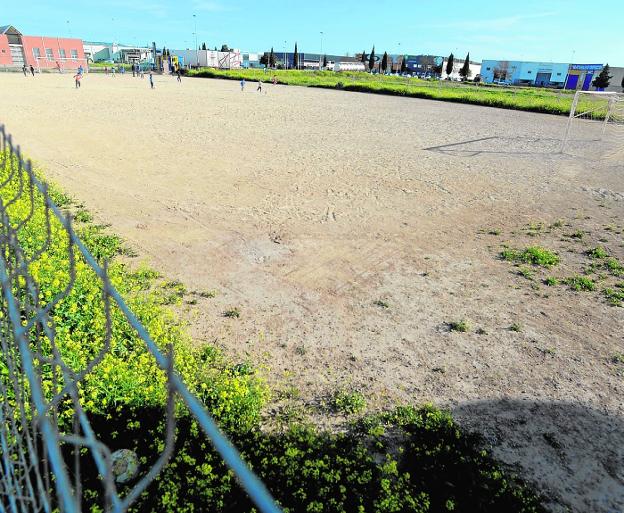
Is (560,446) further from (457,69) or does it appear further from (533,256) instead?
(457,69)

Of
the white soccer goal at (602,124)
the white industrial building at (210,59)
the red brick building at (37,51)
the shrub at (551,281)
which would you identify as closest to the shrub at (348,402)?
the shrub at (551,281)

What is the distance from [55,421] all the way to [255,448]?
1530mm

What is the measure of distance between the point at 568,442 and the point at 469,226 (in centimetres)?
513

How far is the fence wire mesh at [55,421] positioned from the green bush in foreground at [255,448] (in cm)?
14

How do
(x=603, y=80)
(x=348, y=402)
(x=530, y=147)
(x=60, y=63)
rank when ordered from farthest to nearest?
(x=60, y=63) < (x=603, y=80) < (x=530, y=147) < (x=348, y=402)

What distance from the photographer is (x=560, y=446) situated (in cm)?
358

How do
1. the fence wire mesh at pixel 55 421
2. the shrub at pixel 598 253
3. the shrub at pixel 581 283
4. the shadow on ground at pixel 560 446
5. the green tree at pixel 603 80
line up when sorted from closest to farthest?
the fence wire mesh at pixel 55 421, the shadow on ground at pixel 560 446, the shrub at pixel 581 283, the shrub at pixel 598 253, the green tree at pixel 603 80

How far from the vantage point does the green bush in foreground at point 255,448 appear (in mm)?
3016

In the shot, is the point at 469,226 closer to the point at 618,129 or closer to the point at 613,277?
the point at 613,277

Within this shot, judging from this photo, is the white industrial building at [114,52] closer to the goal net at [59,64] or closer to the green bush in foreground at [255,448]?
the goal net at [59,64]

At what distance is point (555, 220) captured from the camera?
873 cm

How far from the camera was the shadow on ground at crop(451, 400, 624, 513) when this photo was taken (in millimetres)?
3182

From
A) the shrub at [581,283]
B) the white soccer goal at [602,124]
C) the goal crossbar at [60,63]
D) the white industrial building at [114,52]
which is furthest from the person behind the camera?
the white industrial building at [114,52]

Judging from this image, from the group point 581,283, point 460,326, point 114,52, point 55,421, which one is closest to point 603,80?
point 581,283
